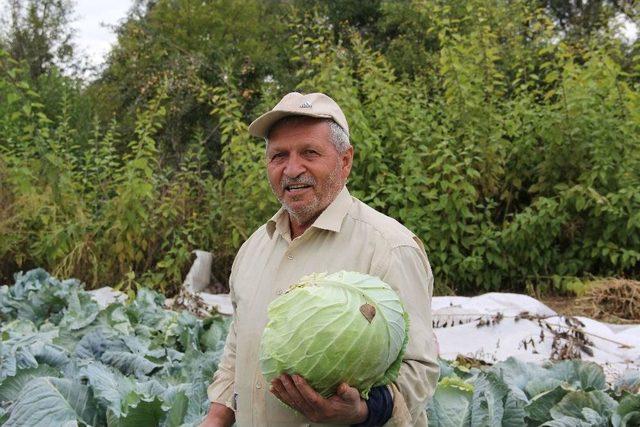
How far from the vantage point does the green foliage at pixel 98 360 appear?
3092mm

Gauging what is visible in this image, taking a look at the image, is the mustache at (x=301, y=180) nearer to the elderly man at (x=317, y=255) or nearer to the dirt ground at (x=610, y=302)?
the elderly man at (x=317, y=255)

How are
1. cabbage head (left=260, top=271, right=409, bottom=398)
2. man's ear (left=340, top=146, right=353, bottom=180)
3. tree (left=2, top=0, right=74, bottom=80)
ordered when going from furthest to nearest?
tree (left=2, top=0, right=74, bottom=80) → man's ear (left=340, top=146, right=353, bottom=180) → cabbage head (left=260, top=271, right=409, bottom=398)

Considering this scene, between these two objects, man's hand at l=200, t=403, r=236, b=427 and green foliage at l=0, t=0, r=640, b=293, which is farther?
green foliage at l=0, t=0, r=640, b=293

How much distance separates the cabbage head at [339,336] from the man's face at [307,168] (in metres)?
0.35

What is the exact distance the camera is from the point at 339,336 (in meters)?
1.82

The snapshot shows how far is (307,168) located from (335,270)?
0.32 meters

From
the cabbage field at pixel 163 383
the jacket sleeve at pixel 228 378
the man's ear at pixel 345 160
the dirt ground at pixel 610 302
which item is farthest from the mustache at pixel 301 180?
the dirt ground at pixel 610 302

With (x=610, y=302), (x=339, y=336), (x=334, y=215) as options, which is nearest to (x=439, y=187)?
(x=610, y=302)

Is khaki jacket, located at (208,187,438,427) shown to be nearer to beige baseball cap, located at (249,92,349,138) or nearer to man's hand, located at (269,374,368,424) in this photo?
man's hand, located at (269,374,368,424)

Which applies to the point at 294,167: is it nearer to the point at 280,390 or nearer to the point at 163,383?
the point at 280,390

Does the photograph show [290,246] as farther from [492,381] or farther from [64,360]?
[64,360]

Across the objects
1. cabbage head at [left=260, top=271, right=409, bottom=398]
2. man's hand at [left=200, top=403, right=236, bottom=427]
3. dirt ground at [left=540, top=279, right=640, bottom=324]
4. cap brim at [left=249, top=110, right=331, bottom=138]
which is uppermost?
cap brim at [left=249, top=110, right=331, bottom=138]

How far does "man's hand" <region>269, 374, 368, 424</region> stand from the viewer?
1.81m

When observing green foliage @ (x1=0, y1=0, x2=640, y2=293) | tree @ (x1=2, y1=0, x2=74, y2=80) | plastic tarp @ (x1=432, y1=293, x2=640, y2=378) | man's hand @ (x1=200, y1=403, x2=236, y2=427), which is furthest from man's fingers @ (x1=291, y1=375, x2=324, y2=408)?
tree @ (x1=2, y1=0, x2=74, y2=80)
